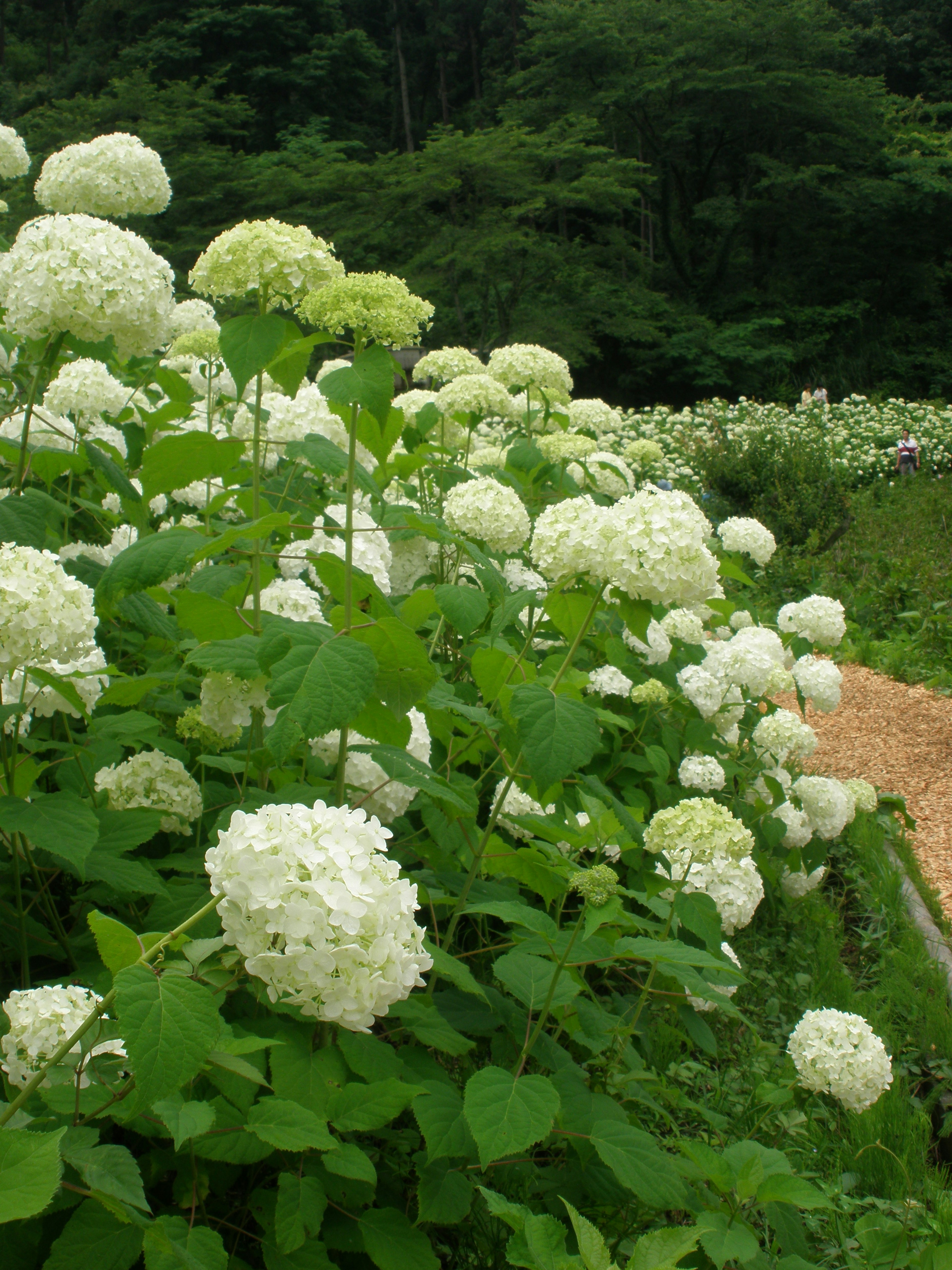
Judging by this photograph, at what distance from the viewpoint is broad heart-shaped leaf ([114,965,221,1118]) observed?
0.89 metres

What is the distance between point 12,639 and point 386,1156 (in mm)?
1042

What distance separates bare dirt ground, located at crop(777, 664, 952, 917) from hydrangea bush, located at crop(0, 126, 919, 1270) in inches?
91.7

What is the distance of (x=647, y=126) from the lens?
27.5m

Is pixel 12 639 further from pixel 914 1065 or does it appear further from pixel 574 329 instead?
pixel 574 329

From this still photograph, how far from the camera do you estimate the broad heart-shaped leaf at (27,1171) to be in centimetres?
81

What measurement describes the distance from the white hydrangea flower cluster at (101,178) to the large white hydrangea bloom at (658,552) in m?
1.73

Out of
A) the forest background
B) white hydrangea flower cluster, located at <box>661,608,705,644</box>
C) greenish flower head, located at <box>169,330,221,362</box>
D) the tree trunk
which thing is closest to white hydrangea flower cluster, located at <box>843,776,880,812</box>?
white hydrangea flower cluster, located at <box>661,608,705,644</box>

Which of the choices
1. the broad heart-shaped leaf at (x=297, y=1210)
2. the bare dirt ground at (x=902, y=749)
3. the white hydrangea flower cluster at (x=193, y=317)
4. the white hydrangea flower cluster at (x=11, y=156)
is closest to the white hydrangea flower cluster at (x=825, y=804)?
the bare dirt ground at (x=902, y=749)

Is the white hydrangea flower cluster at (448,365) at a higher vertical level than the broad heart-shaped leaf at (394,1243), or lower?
higher

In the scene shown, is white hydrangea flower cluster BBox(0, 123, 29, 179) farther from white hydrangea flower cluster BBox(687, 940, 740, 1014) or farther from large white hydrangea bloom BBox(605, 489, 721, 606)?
white hydrangea flower cluster BBox(687, 940, 740, 1014)

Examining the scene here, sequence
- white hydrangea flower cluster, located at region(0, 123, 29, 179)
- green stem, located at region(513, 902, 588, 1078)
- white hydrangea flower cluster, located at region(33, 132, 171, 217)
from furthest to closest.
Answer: white hydrangea flower cluster, located at region(0, 123, 29, 179), white hydrangea flower cluster, located at region(33, 132, 171, 217), green stem, located at region(513, 902, 588, 1078)

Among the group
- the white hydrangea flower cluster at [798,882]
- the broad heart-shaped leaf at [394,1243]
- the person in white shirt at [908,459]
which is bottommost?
the person in white shirt at [908,459]

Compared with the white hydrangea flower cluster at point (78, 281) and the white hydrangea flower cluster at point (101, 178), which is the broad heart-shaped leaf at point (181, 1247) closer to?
the white hydrangea flower cluster at point (78, 281)

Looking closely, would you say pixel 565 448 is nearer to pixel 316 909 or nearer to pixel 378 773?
pixel 378 773
